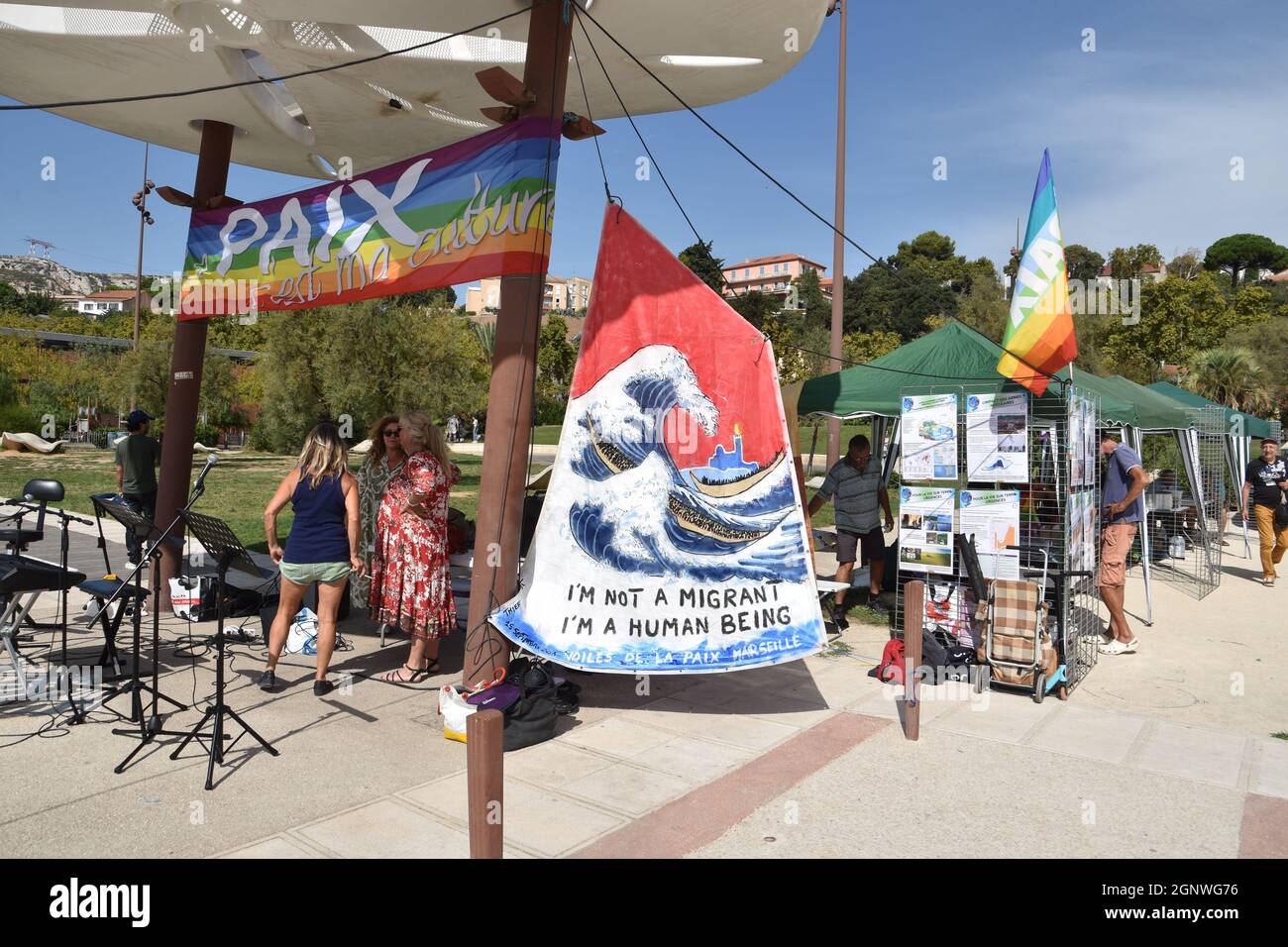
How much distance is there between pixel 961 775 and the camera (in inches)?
190

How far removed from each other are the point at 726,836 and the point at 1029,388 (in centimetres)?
503

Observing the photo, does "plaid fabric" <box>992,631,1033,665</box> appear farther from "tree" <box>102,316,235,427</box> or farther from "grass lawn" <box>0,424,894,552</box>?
"tree" <box>102,316,235,427</box>

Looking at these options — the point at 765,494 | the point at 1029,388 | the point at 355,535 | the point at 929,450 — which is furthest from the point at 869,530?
the point at 355,535

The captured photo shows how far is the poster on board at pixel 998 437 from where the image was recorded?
714 centimetres

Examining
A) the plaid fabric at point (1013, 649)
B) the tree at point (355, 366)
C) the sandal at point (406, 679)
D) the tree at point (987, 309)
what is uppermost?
the tree at point (987, 309)

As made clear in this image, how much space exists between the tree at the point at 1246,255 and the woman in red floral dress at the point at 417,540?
125026 millimetres

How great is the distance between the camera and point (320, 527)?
5.67m

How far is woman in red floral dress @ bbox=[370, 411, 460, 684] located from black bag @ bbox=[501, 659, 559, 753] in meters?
1.01

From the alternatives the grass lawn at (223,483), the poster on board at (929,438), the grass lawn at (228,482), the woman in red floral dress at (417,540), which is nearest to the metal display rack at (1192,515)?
the grass lawn at (228,482)

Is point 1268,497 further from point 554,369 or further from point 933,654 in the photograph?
point 554,369

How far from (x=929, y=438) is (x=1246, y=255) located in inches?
5016

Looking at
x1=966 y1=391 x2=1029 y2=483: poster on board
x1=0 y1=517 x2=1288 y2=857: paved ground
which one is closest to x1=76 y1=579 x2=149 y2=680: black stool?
x1=0 y1=517 x2=1288 y2=857: paved ground

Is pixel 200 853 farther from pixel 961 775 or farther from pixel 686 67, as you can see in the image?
pixel 686 67

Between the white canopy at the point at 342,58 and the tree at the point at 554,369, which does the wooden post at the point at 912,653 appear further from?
the tree at the point at 554,369
